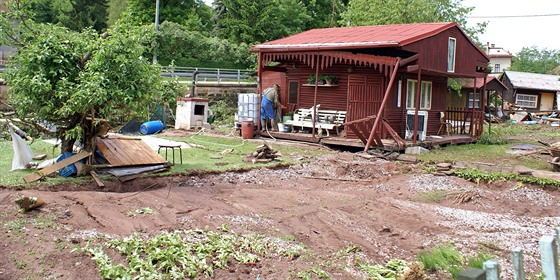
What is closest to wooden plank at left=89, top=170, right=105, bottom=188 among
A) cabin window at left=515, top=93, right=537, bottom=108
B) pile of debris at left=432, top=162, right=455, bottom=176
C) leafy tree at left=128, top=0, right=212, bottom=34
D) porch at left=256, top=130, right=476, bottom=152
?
pile of debris at left=432, top=162, right=455, bottom=176

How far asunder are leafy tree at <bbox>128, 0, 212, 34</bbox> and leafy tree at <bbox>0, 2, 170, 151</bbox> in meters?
37.4

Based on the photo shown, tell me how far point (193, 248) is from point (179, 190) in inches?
151

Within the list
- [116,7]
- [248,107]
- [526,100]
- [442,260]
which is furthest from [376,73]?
[116,7]

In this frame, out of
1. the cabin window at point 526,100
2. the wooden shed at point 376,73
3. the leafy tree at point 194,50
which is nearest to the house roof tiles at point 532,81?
the cabin window at point 526,100

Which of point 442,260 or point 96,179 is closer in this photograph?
point 442,260

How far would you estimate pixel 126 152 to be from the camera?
38.2ft

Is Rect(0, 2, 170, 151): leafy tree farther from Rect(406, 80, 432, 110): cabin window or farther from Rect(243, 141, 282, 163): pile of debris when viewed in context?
Rect(406, 80, 432, 110): cabin window

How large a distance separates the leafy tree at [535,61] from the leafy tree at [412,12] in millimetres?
40034

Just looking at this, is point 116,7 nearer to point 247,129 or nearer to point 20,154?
point 247,129

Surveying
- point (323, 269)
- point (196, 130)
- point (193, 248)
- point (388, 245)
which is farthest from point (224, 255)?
point (196, 130)

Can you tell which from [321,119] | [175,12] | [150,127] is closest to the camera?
[321,119]

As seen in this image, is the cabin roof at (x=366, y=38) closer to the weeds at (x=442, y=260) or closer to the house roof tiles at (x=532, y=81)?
the weeds at (x=442, y=260)

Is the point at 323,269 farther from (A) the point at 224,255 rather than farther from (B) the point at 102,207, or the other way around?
(B) the point at 102,207

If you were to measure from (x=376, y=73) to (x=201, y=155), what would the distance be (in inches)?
275
